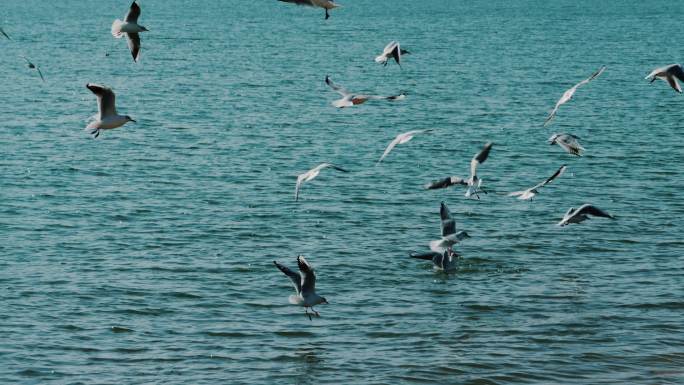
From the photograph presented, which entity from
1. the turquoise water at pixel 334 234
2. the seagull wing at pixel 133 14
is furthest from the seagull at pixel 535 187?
the seagull wing at pixel 133 14

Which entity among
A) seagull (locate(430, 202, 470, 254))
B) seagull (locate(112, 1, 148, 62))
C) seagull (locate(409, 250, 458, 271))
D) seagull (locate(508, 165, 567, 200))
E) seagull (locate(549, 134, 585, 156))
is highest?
seagull (locate(112, 1, 148, 62))

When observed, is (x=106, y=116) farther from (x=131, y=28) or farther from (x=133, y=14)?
(x=133, y=14)

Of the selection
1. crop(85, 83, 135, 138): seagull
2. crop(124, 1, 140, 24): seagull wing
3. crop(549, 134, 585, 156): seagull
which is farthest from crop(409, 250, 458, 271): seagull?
crop(124, 1, 140, 24): seagull wing

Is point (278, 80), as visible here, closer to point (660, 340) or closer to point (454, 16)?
point (660, 340)

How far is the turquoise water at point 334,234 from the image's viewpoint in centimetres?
2356

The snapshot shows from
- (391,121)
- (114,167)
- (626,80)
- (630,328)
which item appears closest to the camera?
(630,328)

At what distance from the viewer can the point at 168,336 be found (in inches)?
987

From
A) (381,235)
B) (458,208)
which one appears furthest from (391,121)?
(381,235)

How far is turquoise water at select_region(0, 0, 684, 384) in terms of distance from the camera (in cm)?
2356

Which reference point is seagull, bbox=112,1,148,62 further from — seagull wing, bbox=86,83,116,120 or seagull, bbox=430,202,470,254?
seagull, bbox=430,202,470,254

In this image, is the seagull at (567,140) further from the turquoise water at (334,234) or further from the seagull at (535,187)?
the turquoise water at (334,234)

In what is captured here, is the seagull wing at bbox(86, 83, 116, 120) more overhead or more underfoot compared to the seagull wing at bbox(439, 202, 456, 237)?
more overhead

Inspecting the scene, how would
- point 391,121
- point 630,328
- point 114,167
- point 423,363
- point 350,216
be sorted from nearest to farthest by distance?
point 423,363 < point 630,328 < point 350,216 < point 114,167 < point 391,121

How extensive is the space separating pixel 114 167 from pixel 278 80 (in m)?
31.8
